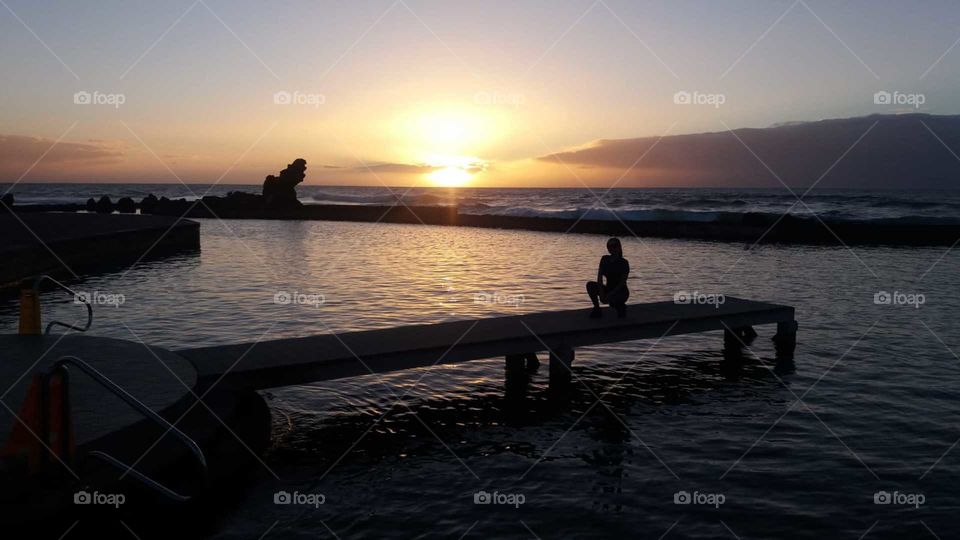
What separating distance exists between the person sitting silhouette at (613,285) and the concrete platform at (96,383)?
7.55 m

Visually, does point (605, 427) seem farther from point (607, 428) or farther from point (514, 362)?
point (514, 362)

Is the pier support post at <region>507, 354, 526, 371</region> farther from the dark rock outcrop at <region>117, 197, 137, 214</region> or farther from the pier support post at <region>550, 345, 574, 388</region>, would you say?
the dark rock outcrop at <region>117, 197, 137, 214</region>

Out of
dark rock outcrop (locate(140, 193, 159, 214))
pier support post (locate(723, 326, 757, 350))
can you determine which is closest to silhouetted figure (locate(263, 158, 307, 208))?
dark rock outcrop (locate(140, 193, 159, 214))

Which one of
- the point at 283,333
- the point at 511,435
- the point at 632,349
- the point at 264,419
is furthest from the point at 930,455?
the point at 283,333

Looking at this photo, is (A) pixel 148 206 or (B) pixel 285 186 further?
(B) pixel 285 186

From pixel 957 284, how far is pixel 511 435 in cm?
2239

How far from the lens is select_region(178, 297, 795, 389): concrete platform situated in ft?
34.6

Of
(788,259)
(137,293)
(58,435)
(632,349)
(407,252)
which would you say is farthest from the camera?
(407,252)

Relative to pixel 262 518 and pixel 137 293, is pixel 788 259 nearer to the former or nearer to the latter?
pixel 137 293

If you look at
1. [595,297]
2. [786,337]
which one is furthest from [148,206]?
[786,337]

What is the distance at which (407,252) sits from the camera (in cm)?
3756

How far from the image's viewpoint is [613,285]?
47.0ft

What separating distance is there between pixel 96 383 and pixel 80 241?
22.4 m

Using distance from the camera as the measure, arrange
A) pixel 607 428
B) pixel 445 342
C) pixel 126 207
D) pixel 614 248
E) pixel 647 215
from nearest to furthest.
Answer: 1. pixel 607 428
2. pixel 445 342
3. pixel 614 248
4. pixel 647 215
5. pixel 126 207
